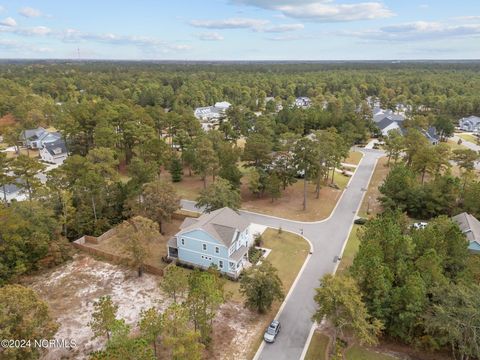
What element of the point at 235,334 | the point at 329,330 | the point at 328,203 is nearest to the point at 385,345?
the point at 329,330

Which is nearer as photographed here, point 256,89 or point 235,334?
point 235,334

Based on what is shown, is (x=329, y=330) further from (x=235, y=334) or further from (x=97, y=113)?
(x=97, y=113)

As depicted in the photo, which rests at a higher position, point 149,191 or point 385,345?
point 149,191

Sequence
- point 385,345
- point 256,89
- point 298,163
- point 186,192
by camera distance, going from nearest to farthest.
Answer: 1. point 385,345
2. point 298,163
3. point 186,192
4. point 256,89

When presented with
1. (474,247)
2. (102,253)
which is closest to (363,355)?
(474,247)

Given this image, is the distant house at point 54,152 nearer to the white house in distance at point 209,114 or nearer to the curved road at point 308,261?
the curved road at point 308,261

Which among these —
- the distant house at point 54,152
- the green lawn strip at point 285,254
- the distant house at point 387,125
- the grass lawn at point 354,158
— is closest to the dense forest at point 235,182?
the distant house at point 387,125
